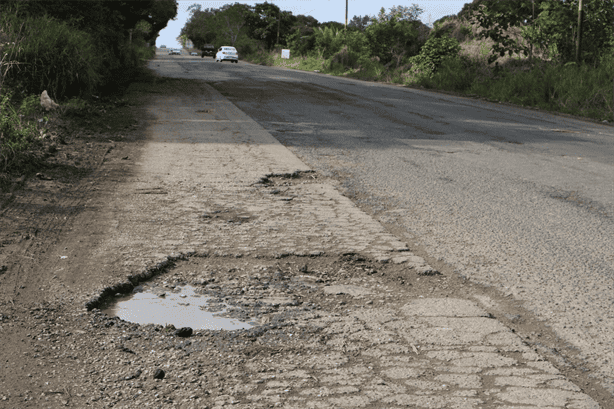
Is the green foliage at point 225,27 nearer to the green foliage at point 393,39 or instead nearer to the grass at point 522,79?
the green foliage at point 393,39

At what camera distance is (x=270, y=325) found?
2.80m

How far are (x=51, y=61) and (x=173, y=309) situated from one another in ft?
31.0

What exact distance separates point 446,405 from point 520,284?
4.61 ft

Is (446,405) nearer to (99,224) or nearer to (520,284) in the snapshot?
(520,284)

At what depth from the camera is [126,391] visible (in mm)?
2232

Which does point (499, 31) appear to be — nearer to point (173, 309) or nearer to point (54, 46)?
point (54, 46)

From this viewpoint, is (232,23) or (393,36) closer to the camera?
(393,36)

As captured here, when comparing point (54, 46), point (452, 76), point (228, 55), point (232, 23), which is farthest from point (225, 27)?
point (54, 46)

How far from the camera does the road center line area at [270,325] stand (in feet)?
7.39

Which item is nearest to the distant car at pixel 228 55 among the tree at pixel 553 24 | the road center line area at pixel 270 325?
the tree at pixel 553 24

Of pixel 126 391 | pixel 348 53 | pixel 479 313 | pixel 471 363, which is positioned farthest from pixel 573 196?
pixel 348 53

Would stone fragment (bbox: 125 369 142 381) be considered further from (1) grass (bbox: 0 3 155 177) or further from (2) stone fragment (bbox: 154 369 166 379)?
(1) grass (bbox: 0 3 155 177)

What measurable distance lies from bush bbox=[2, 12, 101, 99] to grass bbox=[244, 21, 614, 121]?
11.5m

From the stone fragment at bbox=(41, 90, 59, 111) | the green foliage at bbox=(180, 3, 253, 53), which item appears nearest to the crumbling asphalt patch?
→ the stone fragment at bbox=(41, 90, 59, 111)
